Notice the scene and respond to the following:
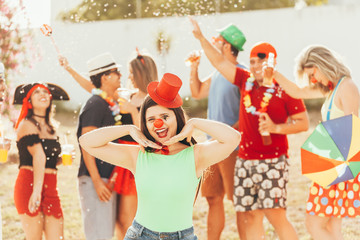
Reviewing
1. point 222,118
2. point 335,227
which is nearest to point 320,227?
point 335,227

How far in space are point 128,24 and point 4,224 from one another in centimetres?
1116

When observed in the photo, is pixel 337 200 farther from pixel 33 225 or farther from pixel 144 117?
pixel 33 225

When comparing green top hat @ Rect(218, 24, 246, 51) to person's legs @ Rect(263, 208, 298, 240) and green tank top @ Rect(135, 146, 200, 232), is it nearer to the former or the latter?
person's legs @ Rect(263, 208, 298, 240)

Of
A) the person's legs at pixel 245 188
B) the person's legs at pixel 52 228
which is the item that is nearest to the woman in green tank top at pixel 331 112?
the person's legs at pixel 245 188

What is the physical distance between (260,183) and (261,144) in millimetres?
297

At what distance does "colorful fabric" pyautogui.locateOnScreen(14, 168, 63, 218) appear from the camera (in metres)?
4.28

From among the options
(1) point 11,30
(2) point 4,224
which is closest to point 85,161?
(2) point 4,224

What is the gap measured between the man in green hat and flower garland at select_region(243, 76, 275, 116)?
0.38 meters

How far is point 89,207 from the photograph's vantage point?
14.4ft

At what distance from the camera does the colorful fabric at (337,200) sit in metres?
4.02

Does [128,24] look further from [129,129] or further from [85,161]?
[129,129]

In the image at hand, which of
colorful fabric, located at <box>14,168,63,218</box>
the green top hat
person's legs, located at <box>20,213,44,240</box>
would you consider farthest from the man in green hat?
person's legs, located at <box>20,213,44,240</box>

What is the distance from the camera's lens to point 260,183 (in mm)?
4457

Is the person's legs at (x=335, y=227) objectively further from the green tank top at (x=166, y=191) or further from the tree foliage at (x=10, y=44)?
the tree foliage at (x=10, y=44)
